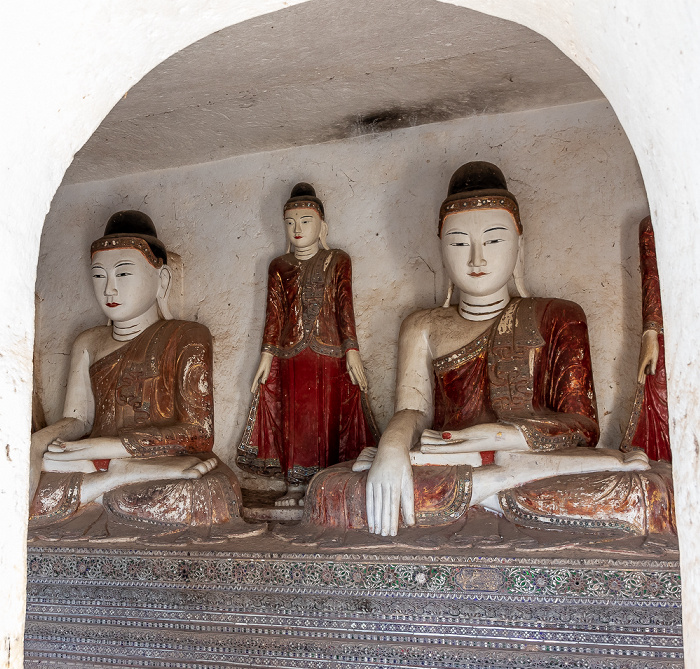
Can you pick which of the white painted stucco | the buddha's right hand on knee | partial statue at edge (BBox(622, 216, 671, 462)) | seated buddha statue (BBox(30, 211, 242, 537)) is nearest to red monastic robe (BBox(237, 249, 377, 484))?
seated buddha statue (BBox(30, 211, 242, 537))

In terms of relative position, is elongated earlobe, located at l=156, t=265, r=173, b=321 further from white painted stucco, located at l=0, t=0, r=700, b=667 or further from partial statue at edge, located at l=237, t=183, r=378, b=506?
white painted stucco, located at l=0, t=0, r=700, b=667

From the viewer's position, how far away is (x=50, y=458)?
418 centimetres

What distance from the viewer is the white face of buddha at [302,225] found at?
15.1ft

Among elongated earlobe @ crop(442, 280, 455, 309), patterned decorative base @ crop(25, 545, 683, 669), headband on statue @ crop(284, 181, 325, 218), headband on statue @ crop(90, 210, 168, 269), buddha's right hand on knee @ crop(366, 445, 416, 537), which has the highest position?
headband on statue @ crop(284, 181, 325, 218)

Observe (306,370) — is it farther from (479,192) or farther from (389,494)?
(479,192)

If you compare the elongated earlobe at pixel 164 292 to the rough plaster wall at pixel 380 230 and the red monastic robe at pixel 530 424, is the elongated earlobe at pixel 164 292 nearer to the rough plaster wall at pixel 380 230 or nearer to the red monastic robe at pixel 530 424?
the rough plaster wall at pixel 380 230

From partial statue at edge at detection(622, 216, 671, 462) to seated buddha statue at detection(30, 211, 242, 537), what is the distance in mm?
2044

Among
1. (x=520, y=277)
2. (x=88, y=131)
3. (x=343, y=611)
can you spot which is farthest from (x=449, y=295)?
(x=88, y=131)

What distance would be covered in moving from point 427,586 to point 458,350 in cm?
134

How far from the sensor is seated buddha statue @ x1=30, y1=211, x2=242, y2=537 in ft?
12.8

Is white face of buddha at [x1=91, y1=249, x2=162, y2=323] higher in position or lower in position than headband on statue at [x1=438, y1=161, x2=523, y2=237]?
lower

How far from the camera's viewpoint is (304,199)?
4.58 metres

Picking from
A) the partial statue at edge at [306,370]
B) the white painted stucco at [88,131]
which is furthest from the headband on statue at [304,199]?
the white painted stucco at [88,131]

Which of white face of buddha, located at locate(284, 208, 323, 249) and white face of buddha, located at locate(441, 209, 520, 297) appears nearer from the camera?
white face of buddha, located at locate(441, 209, 520, 297)
